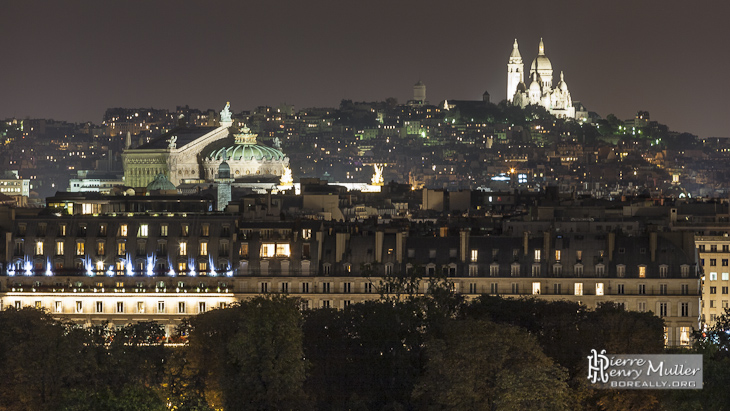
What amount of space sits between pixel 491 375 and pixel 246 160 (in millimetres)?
137817

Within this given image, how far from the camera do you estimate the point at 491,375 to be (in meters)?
51.9

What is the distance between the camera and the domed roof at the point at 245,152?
189 meters

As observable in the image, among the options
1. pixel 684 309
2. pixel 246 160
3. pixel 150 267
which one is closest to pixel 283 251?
pixel 150 267

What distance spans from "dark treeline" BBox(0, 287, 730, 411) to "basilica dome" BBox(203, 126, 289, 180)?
413ft

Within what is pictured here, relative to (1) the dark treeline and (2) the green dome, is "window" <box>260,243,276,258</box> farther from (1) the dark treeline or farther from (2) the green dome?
(2) the green dome

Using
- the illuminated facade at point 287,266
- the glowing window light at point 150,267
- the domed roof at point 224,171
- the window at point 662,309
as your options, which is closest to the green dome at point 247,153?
the domed roof at point 224,171

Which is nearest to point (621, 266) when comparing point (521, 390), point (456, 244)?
point (456, 244)

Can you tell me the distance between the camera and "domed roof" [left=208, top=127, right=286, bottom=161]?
189 m

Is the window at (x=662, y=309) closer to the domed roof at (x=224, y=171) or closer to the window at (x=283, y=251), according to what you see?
the window at (x=283, y=251)

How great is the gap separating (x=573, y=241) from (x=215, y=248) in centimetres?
1337

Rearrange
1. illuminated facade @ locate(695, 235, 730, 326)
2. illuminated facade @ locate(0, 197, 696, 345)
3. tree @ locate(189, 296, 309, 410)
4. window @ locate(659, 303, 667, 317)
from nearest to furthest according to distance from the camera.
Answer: tree @ locate(189, 296, 309, 410), window @ locate(659, 303, 667, 317), illuminated facade @ locate(0, 197, 696, 345), illuminated facade @ locate(695, 235, 730, 326)

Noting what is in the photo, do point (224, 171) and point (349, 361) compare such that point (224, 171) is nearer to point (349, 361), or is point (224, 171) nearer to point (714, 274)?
point (714, 274)

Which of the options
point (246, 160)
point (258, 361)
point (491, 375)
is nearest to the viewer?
point (491, 375)

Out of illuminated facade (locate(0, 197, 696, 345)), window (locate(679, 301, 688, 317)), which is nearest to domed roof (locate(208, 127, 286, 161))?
illuminated facade (locate(0, 197, 696, 345))
